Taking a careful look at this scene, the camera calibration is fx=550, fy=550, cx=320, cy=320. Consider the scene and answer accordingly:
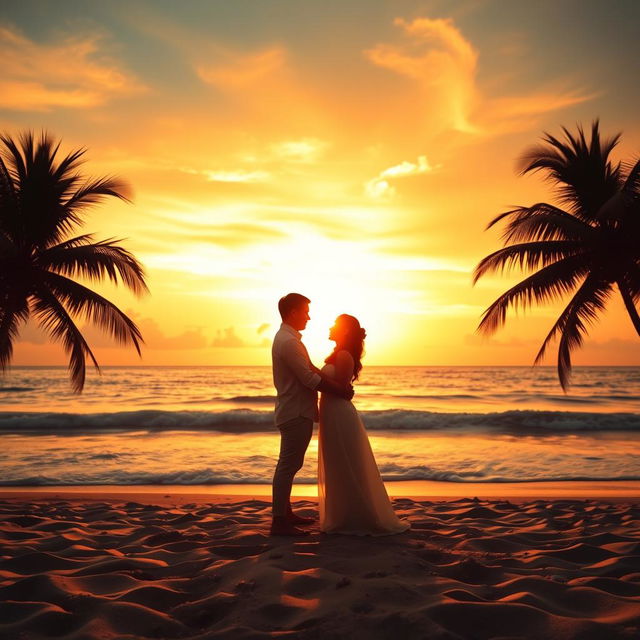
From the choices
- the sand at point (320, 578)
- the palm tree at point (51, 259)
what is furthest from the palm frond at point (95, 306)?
the sand at point (320, 578)

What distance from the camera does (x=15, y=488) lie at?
8.87 meters

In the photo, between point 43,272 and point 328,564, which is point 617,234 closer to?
point 328,564

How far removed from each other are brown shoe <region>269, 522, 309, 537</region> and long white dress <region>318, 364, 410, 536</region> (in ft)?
0.83

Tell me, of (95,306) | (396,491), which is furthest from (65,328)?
(396,491)

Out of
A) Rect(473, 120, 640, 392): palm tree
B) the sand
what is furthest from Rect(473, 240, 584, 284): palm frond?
the sand

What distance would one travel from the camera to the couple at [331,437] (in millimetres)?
5000

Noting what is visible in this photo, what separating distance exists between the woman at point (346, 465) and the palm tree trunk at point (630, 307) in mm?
8028

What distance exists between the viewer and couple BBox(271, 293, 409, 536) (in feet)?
16.4

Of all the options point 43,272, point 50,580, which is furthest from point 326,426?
point 43,272

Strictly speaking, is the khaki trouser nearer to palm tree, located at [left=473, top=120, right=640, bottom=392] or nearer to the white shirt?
the white shirt

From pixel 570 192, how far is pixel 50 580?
12.1 meters

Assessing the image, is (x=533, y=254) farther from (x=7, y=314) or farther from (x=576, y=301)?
(x=7, y=314)

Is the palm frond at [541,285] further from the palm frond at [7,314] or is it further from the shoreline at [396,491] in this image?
the palm frond at [7,314]

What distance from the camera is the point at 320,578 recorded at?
3.66 meters
